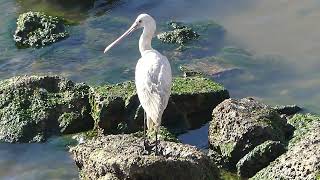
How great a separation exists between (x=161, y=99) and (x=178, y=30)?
692cm

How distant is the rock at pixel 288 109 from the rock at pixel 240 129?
1536 mm

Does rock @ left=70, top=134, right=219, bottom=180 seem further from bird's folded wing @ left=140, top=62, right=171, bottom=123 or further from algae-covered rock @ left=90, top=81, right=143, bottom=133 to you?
algae-covered rock @ left=90, top=81, right=143, bottom=133

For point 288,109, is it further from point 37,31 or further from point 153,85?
point 37,31

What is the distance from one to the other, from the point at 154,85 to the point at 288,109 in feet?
13.0

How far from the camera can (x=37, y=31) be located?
54.2ft

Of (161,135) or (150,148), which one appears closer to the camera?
(150,148)

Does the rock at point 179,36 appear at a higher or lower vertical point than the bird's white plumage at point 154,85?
lower

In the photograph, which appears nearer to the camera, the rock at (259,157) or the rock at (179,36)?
the rock at (259,157)

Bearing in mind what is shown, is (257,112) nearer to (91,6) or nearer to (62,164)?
(62,164)

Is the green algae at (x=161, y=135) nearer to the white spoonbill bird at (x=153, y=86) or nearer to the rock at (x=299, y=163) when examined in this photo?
the white spoonbill bird at (x=153, y=86)

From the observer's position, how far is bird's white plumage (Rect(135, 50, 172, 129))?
960 cm

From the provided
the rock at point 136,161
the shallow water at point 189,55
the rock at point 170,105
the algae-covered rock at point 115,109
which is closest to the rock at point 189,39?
the shallow water at point 189,55

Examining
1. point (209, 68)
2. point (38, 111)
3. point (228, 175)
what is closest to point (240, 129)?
point (228, 175)

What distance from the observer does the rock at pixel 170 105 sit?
12125 mm
